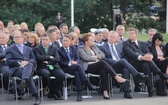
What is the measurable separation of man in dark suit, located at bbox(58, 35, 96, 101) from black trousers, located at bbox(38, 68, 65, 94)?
26 centimetres

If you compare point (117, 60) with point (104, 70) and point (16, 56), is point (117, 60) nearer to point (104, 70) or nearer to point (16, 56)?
point (104, 70)

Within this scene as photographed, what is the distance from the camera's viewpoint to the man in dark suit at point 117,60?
9555mm

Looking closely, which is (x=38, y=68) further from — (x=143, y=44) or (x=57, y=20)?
(x=57, y=20)

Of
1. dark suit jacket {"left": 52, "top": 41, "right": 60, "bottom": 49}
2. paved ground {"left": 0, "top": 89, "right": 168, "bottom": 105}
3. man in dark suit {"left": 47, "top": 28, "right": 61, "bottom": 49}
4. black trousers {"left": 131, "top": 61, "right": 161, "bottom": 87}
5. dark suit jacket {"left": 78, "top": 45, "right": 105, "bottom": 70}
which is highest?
man in dark suit {"left": 47, "top": 28, "right": 61, "bottom": 49}

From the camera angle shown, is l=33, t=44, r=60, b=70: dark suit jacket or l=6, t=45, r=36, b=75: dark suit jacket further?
l=33, t=44, r=60, b=70: dark suit jacket

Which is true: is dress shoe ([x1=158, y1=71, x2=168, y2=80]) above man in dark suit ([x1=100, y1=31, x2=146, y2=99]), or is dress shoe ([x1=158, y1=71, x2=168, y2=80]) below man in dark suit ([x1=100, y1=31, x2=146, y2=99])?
below

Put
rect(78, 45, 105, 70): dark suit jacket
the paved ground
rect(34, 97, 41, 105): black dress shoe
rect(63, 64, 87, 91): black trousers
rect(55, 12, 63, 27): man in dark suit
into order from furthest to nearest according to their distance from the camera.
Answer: rect(55, 12, 63, 27): man in dark suit < rect(78, 45, 105, 70): dark suit jacket < rect(63, 64, 87, 91): black trousers < the paved ground < rect(34, 97, 41, 105): black dress shoe

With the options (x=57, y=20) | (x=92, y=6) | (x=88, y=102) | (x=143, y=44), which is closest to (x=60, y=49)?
(x=88, y=102)

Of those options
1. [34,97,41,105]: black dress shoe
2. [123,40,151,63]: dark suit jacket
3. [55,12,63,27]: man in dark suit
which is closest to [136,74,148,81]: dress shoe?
[123,40,151,63]: dark suit jacket

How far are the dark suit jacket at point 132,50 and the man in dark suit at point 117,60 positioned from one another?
184mm

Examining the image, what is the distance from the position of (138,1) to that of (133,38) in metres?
26.3

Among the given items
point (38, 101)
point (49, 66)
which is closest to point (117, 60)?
point (49, 66)

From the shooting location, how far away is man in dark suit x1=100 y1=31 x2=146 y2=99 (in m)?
9.55

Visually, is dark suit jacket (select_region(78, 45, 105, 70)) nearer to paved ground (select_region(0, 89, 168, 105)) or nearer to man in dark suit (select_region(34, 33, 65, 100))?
man in dark suit (select_region(34, 33, 65, 100))
